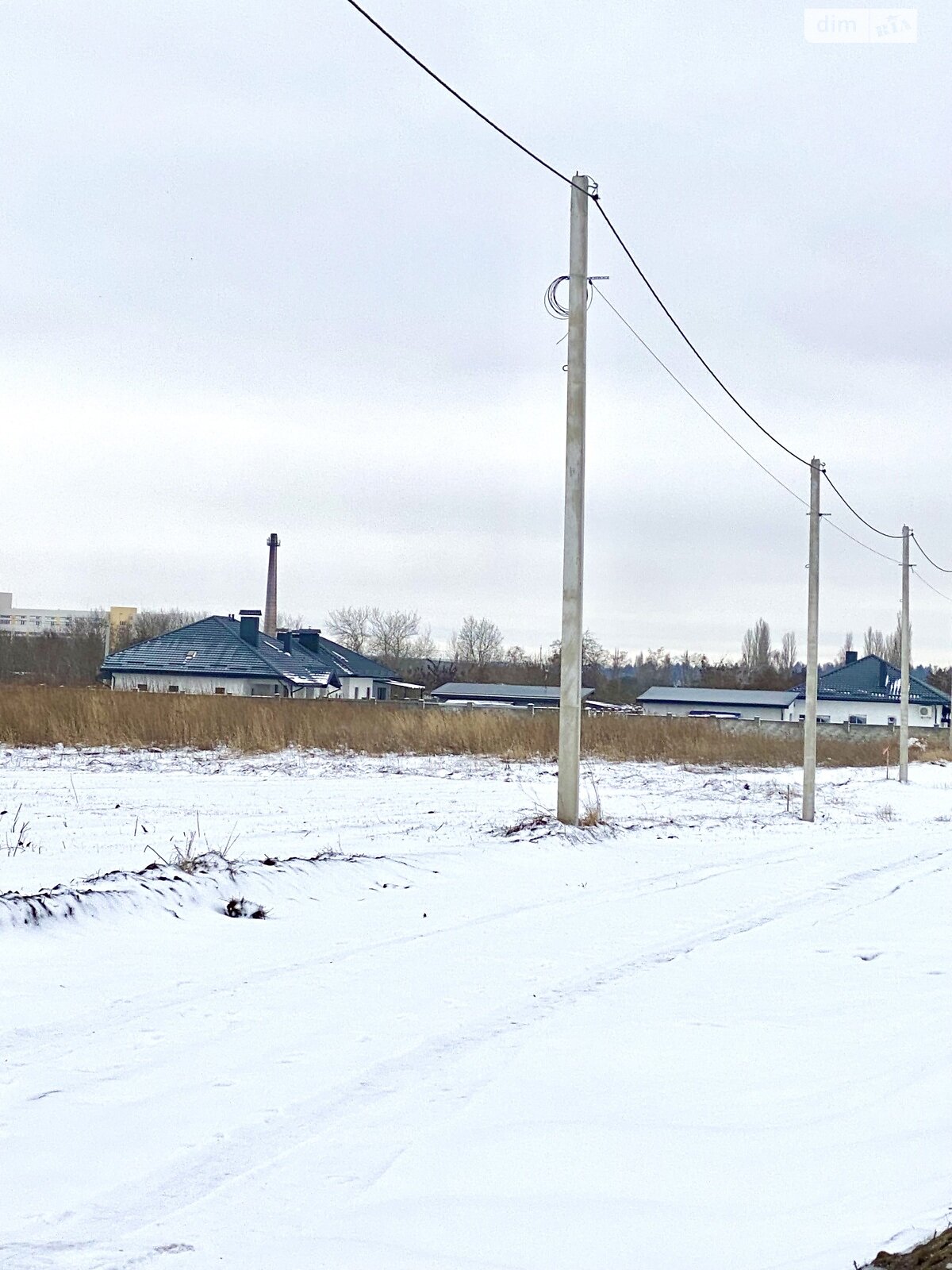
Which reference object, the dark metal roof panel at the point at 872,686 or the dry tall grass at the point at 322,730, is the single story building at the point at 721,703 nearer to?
the dark metal roof panel at the point at 872,686

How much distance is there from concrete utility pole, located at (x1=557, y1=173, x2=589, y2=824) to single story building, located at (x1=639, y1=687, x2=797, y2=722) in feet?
250

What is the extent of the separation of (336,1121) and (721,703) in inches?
3498

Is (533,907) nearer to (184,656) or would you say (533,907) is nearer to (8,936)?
(8,936)

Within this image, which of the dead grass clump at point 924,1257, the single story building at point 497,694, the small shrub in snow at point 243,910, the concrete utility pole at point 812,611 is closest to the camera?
the dead grass clump at point 924,1257

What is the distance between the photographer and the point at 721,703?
302ft

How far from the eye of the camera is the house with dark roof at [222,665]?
74.2 m

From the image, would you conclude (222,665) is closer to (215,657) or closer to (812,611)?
(215,657)

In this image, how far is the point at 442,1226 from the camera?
398 cm

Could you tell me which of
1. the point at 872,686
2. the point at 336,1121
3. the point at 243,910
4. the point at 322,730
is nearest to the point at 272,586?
the point at 872,686

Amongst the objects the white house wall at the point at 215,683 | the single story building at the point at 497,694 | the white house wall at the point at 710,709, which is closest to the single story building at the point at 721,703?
the white house wall at the point at 710,709

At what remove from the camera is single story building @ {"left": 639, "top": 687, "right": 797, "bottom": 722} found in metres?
92.1

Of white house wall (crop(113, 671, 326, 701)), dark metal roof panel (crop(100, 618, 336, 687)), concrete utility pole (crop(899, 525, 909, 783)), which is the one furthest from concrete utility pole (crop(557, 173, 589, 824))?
dark metal roof panel (crop(100, 618, 336, 687))

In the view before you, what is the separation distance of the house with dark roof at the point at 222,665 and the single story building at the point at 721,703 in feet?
78.5

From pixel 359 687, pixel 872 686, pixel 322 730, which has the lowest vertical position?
pixel 322 730
